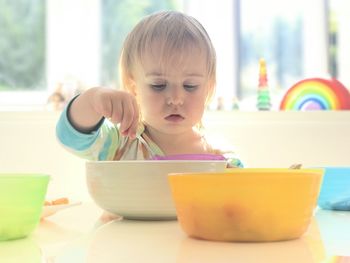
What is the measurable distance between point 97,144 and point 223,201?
0.48 metres

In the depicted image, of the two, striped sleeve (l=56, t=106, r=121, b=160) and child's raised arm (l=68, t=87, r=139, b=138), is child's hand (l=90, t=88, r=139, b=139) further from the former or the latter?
striped sleeve (l=56, t=106, r=121, b=160)

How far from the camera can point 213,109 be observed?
1.83m

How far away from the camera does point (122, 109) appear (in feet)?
2.28

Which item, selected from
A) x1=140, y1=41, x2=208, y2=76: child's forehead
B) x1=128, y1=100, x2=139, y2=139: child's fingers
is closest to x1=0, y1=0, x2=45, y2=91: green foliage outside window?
x1=140, y1=41, x2=208, y2=76: child's forehead

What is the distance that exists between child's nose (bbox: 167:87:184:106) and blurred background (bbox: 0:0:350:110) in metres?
0.90

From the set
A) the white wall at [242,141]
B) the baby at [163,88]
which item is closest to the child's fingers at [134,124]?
the baby at [163,88]

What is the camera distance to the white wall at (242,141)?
171 cm

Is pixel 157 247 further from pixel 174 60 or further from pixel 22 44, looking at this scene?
pixel 22 44

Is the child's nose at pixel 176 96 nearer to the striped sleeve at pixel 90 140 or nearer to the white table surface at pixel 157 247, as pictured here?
the striped sleeve at pixel 90 140

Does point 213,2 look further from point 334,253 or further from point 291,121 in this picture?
point 334,253

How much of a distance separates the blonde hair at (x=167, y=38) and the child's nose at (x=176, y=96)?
0.06 metres

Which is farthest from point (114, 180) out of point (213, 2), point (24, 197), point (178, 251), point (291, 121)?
point (213, 2)

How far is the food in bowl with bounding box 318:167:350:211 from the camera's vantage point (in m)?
0.93

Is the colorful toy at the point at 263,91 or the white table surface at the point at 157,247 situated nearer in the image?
the white table surface at the point at 157,247
